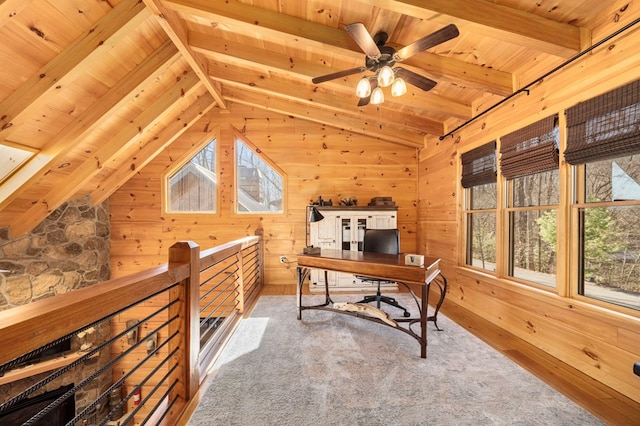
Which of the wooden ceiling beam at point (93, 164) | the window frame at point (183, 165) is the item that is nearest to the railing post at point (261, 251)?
the window frame at point (183, 165)

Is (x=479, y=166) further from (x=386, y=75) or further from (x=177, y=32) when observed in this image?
(x=177, y=32)

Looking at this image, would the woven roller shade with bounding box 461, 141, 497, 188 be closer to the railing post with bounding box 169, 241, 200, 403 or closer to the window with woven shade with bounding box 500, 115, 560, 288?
the window with woven shade with bounding box 500, 115, 560, 288

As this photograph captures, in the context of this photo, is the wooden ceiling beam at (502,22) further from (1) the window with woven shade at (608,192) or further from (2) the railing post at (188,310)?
(2) the railing post at (188,310)

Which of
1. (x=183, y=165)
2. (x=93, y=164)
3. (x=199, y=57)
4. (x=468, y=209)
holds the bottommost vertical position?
(x=468, y=209)

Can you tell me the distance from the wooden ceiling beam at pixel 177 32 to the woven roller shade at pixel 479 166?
3464 millimetres

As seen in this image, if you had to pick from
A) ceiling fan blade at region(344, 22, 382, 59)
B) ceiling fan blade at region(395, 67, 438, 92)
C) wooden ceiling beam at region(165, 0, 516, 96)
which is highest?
wooden ceiling beam at region(165, 0, 516, 96)

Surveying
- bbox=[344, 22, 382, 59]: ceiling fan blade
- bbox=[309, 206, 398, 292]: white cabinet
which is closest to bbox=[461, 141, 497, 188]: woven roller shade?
bbox=[309, 206, 398, 292]: white cabinet

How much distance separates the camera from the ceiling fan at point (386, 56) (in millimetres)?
1755

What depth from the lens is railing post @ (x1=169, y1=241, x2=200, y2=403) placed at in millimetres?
1748

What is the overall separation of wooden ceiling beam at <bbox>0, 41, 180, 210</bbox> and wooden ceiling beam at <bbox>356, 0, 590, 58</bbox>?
2.41 metres

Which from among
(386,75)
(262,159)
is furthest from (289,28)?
(262,159)

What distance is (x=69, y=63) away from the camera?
237cm

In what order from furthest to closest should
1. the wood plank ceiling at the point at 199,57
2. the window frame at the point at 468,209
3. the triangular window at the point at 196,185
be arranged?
1. the triangular window at the point at 196,185
2. the window frame at the point at 468,209
3. the wood plank ceiling at the point at 199,57

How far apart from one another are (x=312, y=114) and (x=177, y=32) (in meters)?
2.26
